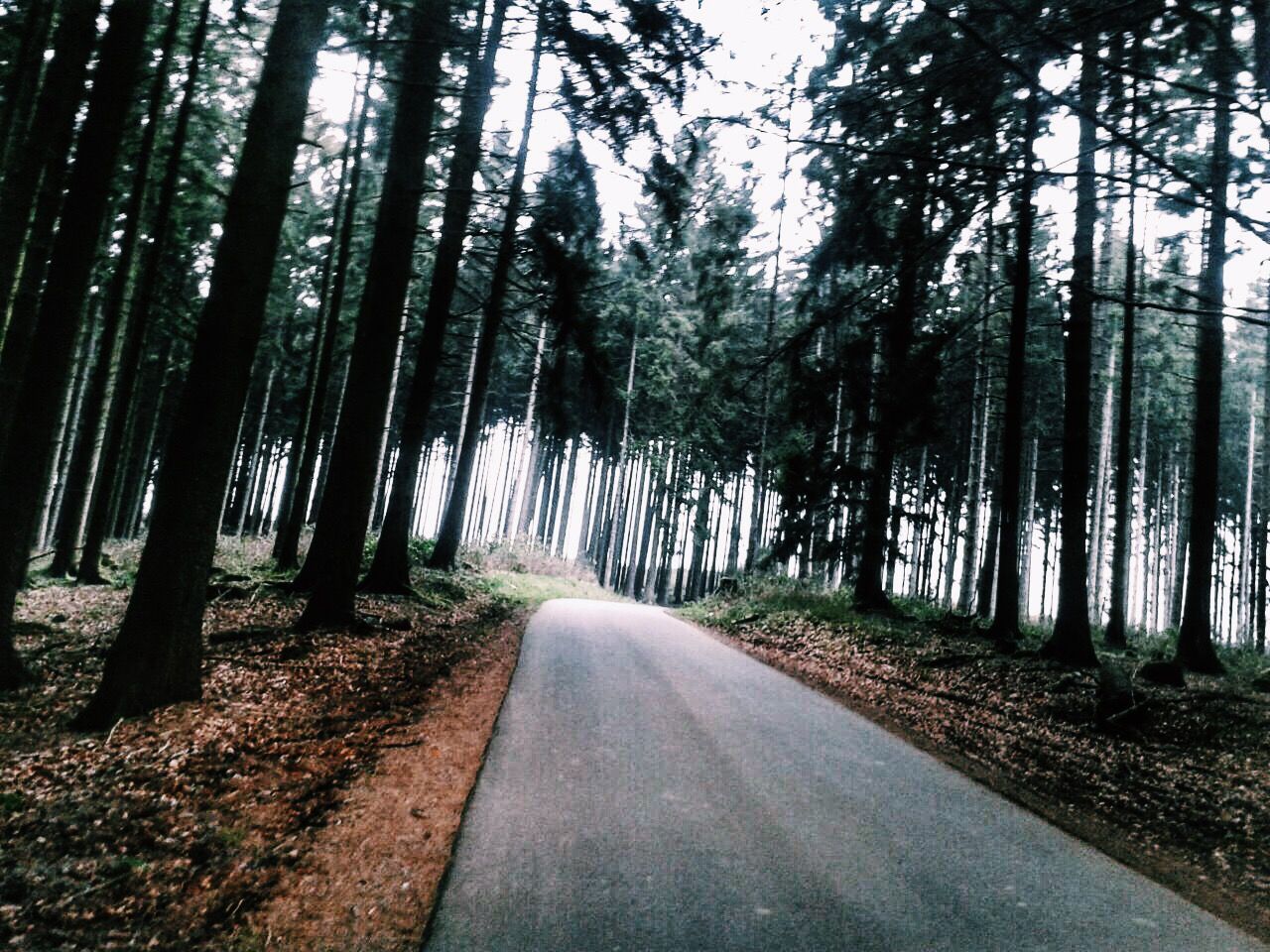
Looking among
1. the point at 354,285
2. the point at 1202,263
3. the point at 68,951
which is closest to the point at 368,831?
the point at 68,951

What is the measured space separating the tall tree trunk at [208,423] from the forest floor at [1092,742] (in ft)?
21.1

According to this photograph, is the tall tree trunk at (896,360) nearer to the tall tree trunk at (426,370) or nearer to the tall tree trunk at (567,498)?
the tall tree trunk at (426,370)

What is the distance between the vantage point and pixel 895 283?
7.46m

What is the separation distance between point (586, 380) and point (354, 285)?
14682 millimetres

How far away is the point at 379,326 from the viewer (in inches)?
367

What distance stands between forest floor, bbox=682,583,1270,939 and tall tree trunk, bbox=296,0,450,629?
6.79 metres

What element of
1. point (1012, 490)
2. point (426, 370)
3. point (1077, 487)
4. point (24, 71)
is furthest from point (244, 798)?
point (1012, 490)

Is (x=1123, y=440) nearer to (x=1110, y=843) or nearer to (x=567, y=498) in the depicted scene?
(x=1110, y=843)

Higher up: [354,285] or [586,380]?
[354,285]

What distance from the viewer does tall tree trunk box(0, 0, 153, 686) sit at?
18.4 feet

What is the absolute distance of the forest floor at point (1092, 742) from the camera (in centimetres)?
442

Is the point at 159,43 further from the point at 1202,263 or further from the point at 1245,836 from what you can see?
the point at 1202,263

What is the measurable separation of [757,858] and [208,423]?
490 centimetres

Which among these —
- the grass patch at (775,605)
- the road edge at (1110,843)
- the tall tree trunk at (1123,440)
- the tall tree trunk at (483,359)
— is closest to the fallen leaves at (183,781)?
the road edge at (1110,843)
